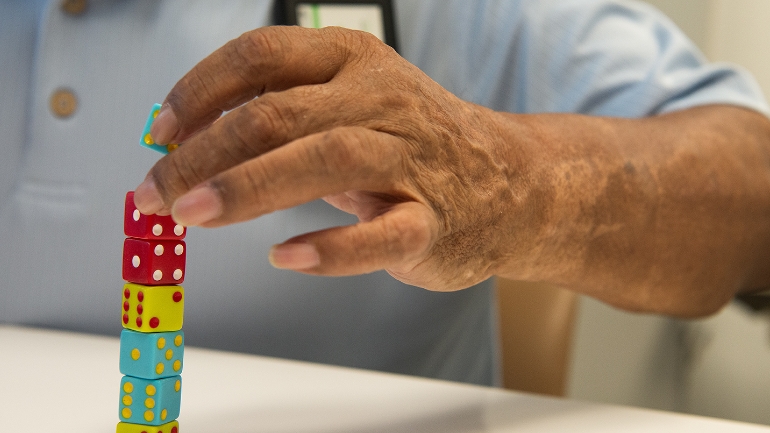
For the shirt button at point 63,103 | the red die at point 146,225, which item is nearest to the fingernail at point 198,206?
the red die at point 146,225

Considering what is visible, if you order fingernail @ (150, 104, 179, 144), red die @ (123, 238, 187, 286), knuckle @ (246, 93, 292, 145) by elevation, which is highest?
knuckle @ (246, 93, 292, 145)

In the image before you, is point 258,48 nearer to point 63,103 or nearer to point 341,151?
point 341,151

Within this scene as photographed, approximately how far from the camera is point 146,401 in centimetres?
49

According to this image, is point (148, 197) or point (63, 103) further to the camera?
point (63, 103)

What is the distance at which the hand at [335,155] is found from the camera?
0.40 meters

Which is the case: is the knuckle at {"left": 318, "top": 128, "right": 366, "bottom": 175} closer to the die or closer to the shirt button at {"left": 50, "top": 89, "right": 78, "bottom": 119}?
the die

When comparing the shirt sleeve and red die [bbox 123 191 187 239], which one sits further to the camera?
the shirt sleeve

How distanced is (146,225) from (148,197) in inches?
2.3

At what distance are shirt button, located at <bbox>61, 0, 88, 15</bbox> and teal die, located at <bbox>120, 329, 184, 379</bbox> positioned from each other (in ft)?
2.22

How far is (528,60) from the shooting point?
3.57 ft

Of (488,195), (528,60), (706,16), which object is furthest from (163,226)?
(706,16)

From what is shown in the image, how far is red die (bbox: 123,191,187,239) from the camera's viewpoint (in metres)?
0.49

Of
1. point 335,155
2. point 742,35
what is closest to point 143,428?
point 335,155

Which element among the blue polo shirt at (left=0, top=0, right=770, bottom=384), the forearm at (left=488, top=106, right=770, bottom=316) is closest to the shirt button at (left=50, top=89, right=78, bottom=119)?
the blue polo shirt at (left=0, top=0, right=770, bottom=384)
